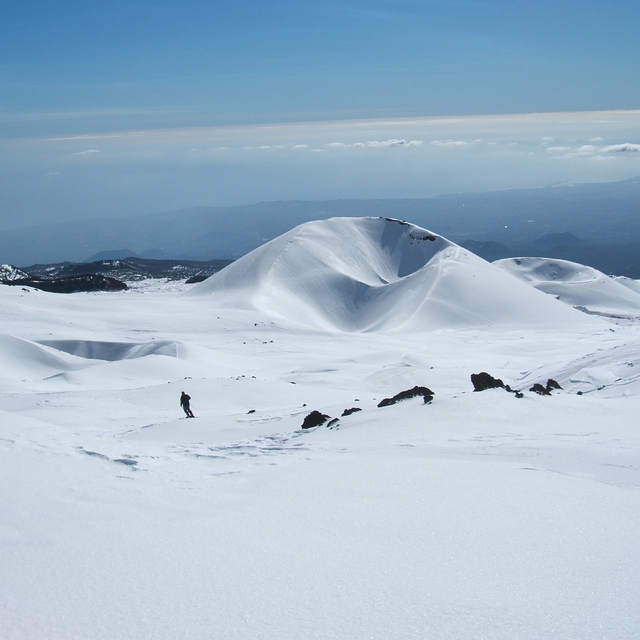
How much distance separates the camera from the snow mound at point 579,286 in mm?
90250

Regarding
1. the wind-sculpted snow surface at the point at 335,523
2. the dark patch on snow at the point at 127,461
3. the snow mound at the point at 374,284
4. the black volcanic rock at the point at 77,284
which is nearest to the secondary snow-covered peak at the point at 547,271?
the snow mound at the point at 374,284

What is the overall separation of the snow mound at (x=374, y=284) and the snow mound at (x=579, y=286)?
2416cm

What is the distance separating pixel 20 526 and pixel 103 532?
0.86 metres

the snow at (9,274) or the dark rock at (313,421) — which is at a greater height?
the snow at (9,274)

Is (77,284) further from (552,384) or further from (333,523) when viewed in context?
(333,523)

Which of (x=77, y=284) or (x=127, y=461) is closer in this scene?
(x=127, y=461)

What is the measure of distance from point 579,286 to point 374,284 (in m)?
45.3

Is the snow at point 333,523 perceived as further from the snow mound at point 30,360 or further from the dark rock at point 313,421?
the snow mound at point 30,360

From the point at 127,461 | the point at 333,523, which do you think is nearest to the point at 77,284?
the point at 127,461

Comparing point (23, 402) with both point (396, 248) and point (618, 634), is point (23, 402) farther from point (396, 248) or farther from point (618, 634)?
point (396, 248)

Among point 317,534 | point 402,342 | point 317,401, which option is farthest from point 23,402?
point 402,342

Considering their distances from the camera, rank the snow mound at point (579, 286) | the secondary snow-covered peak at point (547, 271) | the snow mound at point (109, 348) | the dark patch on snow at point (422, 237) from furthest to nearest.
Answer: the secondary snow-covered peak at point (547, 271)
the snow mound at point (579, 286)
the dark patch on snow at point (422, 237)
the snow mound at point (109, 348)

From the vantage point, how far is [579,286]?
96.7m

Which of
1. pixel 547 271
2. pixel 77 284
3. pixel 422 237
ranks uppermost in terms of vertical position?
pixel 422 237
